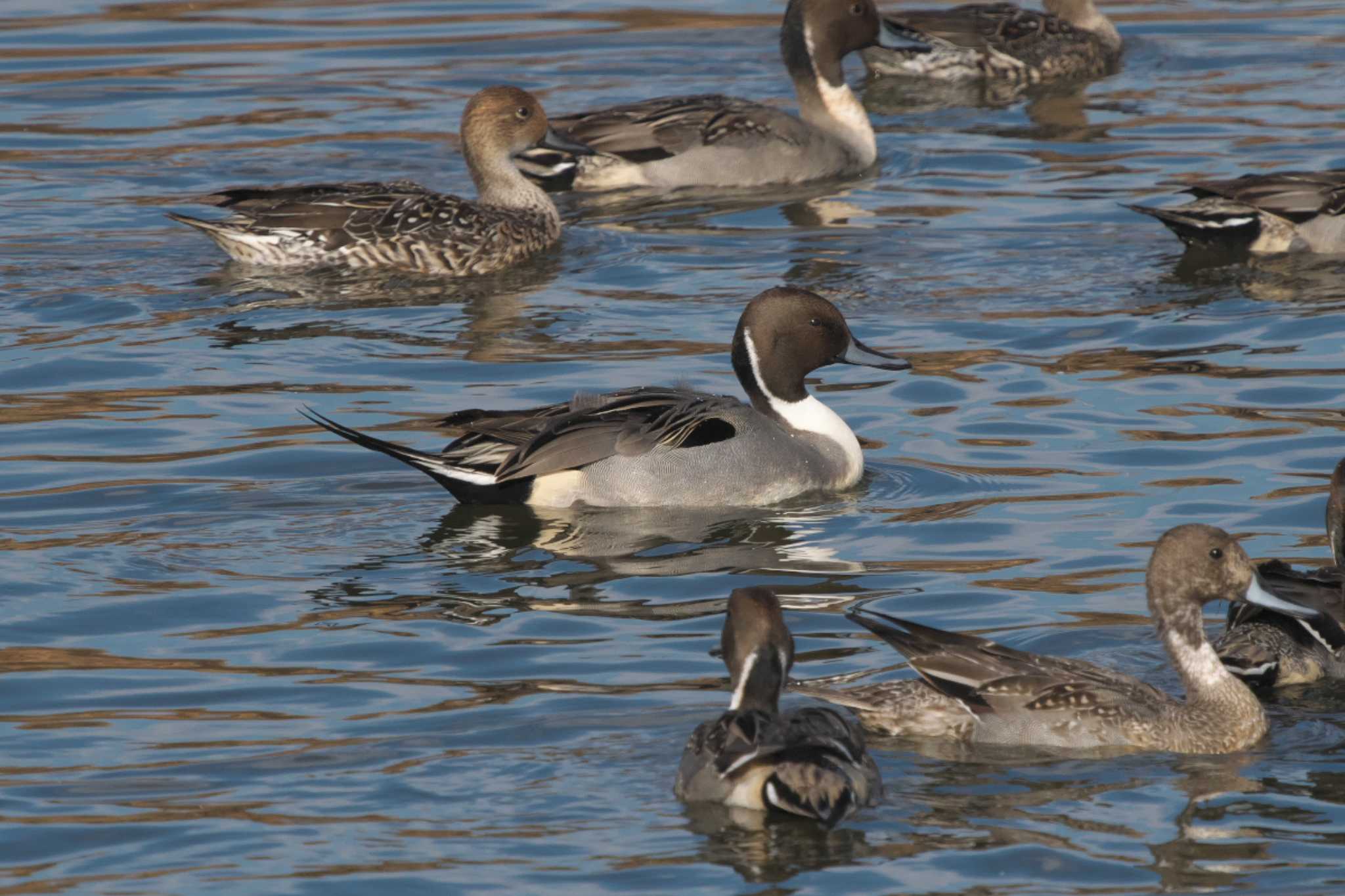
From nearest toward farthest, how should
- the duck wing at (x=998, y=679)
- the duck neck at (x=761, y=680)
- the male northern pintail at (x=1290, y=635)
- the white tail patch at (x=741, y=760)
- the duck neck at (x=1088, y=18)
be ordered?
the white tail patch at (x=741, y=760) < the duck neck at (x=761, y=680) < the duck wing at (x=998, y=679) < the male northern pintail at (x=1290, y=635) < the duck neck at (x=1088, y=18)

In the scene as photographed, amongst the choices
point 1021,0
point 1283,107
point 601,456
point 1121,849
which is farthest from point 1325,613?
point 1021,0

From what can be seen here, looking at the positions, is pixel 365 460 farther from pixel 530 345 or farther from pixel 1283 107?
pixel 1283 107

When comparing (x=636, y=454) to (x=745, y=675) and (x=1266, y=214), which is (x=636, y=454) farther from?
Answer: (x=1266, y=214)

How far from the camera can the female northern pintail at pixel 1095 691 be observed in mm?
7355

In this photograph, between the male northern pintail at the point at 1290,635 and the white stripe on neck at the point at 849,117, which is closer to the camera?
the male northern pintail at the point at 1290,635

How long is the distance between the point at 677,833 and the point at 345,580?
278 cm

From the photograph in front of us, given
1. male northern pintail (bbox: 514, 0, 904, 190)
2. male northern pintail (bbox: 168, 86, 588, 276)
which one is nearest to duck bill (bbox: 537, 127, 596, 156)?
male northern pintail (bbox: 514, 0, 904, 190)

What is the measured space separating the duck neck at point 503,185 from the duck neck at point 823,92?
2562 millimetres

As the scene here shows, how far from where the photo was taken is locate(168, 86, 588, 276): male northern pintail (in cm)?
1373

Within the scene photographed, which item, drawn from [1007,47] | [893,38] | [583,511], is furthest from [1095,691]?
[1007,47]

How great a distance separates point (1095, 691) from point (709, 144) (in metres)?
9.04

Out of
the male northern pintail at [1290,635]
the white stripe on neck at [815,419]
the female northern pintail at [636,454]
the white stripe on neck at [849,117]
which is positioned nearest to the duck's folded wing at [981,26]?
the white stripe on neck at [849,117]

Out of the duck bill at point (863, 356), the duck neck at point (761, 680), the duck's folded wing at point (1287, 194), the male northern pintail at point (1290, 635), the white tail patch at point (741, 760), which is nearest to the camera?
the white tail patch at point (741, 760)

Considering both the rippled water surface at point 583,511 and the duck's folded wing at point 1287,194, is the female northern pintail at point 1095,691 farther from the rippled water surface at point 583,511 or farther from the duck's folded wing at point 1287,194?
the duck's folded wing at point 1287,194
